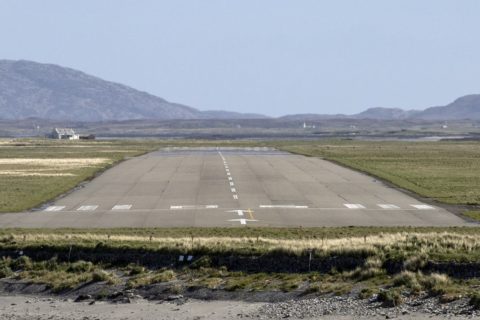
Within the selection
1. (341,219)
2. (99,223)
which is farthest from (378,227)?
(99,223)

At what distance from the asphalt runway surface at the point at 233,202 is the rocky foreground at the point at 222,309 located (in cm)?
1614

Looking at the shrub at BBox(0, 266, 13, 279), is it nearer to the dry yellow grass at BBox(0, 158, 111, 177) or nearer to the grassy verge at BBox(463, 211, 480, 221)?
the grassy verge at BBox(463, 211, 480, 221)

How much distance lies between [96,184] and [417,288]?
44181mm

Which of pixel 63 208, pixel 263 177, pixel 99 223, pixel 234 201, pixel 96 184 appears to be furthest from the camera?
pixel 263 177

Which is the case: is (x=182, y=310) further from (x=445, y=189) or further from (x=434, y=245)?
(x=445, y=189)

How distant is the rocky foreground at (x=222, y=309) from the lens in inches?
894

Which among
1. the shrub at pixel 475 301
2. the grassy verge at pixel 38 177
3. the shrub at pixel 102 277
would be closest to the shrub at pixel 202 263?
the shrub at pixel 102 277

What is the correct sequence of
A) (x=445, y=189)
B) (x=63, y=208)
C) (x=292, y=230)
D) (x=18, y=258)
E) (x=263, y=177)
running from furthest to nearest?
(x=263, y=177), (x=445, y=189), (x=63, y=208), (x=292, y=230), (x=18, y=258)

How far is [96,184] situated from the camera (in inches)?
2608

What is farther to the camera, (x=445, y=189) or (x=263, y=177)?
(x=263, y=177)

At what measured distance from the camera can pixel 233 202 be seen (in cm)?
5228

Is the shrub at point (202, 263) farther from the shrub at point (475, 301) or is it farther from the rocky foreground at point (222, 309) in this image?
the shrub at point (475, 301)

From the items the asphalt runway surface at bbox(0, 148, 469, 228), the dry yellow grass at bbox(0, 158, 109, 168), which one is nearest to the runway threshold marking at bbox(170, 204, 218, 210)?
the asphalt runway surface at bbox(0, 148, 469, 228)

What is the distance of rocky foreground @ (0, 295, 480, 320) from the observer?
2270cm
